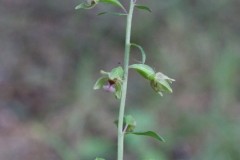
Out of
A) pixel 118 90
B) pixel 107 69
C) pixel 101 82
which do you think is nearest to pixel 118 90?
pixel 118 90

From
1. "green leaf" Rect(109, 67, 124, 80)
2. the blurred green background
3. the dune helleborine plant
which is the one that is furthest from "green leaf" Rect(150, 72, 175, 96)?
the blurred green background

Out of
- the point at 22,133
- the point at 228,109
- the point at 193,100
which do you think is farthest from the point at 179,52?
the point at 22,133

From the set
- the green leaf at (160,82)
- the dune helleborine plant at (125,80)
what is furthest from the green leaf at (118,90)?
the green leaf at (160,82)

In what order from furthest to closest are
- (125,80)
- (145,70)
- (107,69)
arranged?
1. (107,69)
2. (145,70)
3. (125,80)

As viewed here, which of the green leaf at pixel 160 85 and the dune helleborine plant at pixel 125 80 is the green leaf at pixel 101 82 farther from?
the green leaf at pixel 160 85

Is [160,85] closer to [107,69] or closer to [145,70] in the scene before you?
[145,70]

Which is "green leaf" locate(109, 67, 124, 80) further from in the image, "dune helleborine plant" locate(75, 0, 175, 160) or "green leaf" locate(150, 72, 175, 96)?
"green leaf" locate(150, 72, 175, 96)

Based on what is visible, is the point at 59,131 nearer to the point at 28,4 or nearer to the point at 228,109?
A: the point at 228,109

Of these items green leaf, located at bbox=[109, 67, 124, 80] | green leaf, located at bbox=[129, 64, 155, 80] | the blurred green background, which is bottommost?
green leaf, located at bbox=[109, 67, 124, 80]
